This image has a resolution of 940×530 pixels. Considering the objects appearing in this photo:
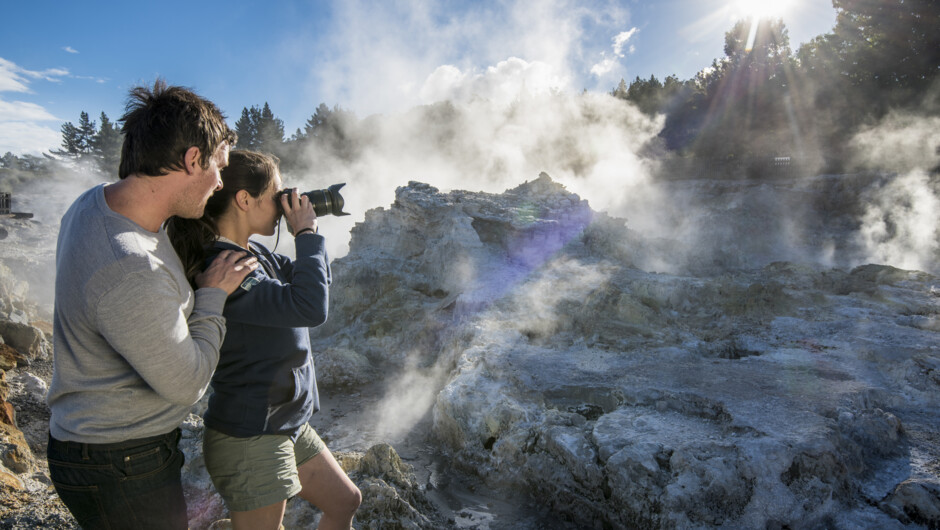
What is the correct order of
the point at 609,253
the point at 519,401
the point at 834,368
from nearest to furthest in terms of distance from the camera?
1. the point at 519,401
2. the point at 834,368
3. the point at 609,253

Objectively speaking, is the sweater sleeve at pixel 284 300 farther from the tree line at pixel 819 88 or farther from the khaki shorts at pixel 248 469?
the tree line at pixel 819 88

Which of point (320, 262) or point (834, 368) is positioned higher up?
point (320, 262)

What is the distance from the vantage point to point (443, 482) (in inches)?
119

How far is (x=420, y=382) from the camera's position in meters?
4.62

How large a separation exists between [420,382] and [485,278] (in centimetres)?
162

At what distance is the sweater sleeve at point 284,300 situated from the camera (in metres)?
1.18

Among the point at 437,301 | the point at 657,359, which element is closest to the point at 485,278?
the point at 437,301

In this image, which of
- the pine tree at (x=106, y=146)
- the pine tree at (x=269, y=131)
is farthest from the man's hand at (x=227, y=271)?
the pine tree at (x=106, y=146)

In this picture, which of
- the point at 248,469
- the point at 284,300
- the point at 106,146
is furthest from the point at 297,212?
the point at 106,146

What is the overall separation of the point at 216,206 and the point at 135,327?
1.61 ft

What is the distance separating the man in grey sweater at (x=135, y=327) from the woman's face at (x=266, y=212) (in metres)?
0.26

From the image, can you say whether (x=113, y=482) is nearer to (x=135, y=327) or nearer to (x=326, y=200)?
(x=135, y=327)

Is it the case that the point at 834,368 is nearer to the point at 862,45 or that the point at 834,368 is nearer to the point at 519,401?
the point at 519,401

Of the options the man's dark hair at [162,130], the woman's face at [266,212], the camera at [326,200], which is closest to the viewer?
the man's dark hair at [162,130]
